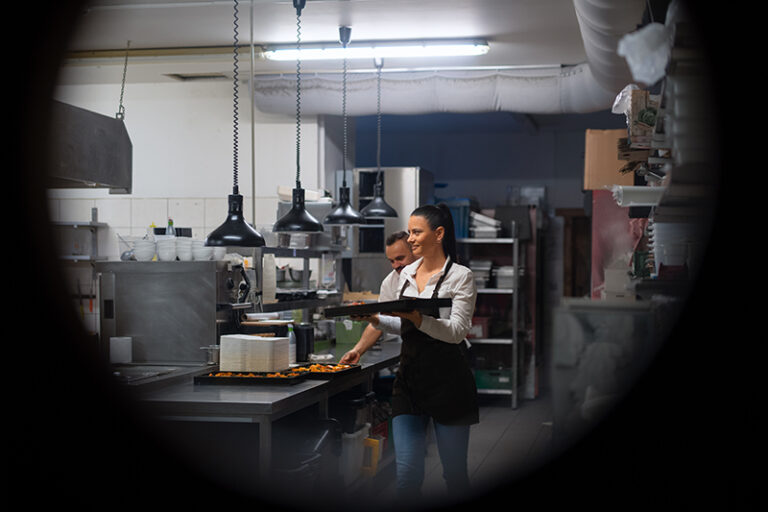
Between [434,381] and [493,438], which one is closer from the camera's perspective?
[434,381]

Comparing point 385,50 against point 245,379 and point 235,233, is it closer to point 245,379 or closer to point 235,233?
point 235,233

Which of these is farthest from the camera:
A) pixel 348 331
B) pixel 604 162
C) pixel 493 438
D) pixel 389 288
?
pixel 493 438

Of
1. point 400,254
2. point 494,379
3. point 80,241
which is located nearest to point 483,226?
point 494,379

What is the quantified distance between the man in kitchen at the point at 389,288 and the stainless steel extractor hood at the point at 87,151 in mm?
1385

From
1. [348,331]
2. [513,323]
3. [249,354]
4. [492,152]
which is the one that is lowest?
[513,323]

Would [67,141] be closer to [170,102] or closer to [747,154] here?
[747,154]

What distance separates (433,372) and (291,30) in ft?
10.9

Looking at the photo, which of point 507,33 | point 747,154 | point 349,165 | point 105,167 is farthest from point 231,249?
point 747,154

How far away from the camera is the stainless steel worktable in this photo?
123 inches

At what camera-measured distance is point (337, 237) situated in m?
6.39

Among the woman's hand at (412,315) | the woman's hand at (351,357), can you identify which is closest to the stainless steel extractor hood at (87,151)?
the woman's hand at (351,357)

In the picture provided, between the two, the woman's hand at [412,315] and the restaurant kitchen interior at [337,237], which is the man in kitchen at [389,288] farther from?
the woman's hand at [412,315]

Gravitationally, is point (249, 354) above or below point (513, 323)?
above

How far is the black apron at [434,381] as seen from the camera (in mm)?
3039
